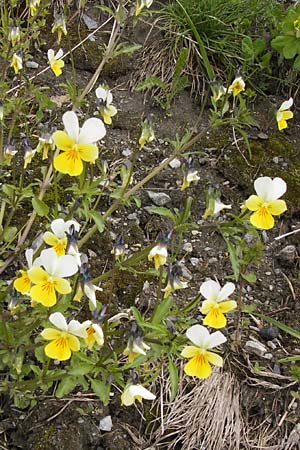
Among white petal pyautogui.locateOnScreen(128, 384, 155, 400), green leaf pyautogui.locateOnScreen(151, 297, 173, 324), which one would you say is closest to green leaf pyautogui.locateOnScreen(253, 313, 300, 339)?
green leaf pyautogui.locateOnScreen(151, 297, 173, 324)

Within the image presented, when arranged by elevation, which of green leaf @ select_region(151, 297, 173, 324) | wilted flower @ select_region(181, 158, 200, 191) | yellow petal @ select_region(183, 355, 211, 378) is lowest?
green leaf @ select_region(151, 297, 173, 324)

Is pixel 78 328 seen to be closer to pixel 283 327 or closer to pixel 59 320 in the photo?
pixel 59 320

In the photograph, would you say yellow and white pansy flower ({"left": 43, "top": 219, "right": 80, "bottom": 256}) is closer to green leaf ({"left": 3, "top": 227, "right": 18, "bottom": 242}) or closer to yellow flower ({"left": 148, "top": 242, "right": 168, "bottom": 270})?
yellow flower ({"left": 148, "top": 242, "right": 168, "bottom": 270})

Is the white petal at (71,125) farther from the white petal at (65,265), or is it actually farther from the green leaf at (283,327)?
the green leaf at (283,327)

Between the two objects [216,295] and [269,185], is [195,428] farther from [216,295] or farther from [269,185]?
[269,185]

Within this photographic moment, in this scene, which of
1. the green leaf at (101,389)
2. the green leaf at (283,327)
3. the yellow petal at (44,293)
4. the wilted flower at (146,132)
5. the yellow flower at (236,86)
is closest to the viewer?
the yellow petal at (44,293)

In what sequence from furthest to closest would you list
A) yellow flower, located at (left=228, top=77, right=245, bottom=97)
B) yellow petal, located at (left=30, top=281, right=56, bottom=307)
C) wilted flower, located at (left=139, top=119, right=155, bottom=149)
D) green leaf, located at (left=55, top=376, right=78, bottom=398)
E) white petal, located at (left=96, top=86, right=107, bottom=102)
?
yellow flower, located at (left=228, top=77, right=245, bottom=97), white petal, located at (left=96, top=86, right=107, bottom=102), wilted flower, located at (left=139, top=119, right=155, bottom=149), green leaf, located at (left=55, top=376, right=78, bottom=398), yellow petal, located at (left=30, top=281, right=56, bottom=307)

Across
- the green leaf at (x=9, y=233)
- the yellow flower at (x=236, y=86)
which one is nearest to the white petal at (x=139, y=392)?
the green leaf at (x=9, y=233)
